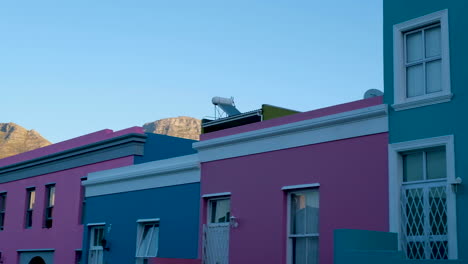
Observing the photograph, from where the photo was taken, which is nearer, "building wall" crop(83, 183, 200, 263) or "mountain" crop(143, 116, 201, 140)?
"building wall" crop(83, 183, 200, 263)

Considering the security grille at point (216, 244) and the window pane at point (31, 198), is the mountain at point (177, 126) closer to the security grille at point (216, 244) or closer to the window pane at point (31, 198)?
the window pane at point (31, 198)

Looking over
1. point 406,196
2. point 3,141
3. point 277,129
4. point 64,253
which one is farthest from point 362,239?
point 3,141

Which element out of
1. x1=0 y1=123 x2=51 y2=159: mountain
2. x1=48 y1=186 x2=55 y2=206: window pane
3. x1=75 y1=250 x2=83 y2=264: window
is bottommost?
x1=75 y1=250 x2=83 y2=264: window

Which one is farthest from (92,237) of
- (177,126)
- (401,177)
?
(177,126)

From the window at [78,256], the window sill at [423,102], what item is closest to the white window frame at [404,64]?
the window sill at [423,102]

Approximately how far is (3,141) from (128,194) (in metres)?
88.7

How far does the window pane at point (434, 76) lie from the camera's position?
40.2 feet

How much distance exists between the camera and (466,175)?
11.4m

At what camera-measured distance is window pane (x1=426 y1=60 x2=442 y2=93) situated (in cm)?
1224

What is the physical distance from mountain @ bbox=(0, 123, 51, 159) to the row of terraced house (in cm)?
7959

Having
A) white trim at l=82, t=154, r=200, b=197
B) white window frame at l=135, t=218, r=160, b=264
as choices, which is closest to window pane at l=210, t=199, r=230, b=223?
white trim at l=82, t=154, r=200, b=197

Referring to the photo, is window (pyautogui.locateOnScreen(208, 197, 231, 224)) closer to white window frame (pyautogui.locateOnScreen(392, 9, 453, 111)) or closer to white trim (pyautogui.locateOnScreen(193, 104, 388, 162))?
white trim (pyautogui.locateOnScreen(193, 104, 388, 162))

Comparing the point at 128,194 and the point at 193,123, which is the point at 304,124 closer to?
the point at 128,194

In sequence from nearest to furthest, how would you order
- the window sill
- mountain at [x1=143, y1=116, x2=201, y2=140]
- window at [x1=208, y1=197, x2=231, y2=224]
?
the window sill → window at [x1=208, y1=197, x2=231, y2=224] → mountain at [x1=143, y1=116, x2=201, y2=140]
